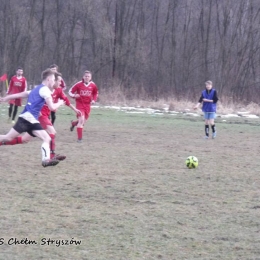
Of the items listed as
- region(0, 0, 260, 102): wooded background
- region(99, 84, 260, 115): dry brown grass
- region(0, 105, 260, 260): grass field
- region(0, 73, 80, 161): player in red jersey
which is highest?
region(0, 0, 260, 102): wooded background

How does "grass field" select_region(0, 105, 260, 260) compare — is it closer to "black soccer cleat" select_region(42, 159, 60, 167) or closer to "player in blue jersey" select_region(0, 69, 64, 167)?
"black soccer cleat" select_region(42, 159, 60, 167)

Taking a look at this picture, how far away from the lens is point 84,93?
1521cm

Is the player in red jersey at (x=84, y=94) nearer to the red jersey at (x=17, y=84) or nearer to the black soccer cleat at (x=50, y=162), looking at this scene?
the red jersey at (x=17, y=84)

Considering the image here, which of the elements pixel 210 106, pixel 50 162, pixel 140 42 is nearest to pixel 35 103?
pixel 50 162

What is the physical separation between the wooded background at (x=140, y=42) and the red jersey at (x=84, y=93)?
1004 inches

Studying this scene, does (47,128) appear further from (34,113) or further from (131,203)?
(131,203)

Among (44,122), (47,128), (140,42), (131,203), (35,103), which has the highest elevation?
(140,42)

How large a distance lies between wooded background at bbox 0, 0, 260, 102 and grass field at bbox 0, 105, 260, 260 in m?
28.4

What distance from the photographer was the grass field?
565cm

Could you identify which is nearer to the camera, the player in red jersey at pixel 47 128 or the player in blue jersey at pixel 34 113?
the player in blue jersey at pixel 34 113

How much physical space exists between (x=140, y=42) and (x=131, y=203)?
37.0 metres

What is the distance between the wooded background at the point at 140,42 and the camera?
1661 inches

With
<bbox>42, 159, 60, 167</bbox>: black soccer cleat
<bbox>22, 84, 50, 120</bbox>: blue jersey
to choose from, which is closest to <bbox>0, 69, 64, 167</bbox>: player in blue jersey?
<bbox>22, 84, 50, 120</bbox>: blue jersey

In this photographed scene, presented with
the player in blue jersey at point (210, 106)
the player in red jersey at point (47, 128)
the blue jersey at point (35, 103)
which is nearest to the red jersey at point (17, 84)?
the player in blue jersey at point (210, 106)
